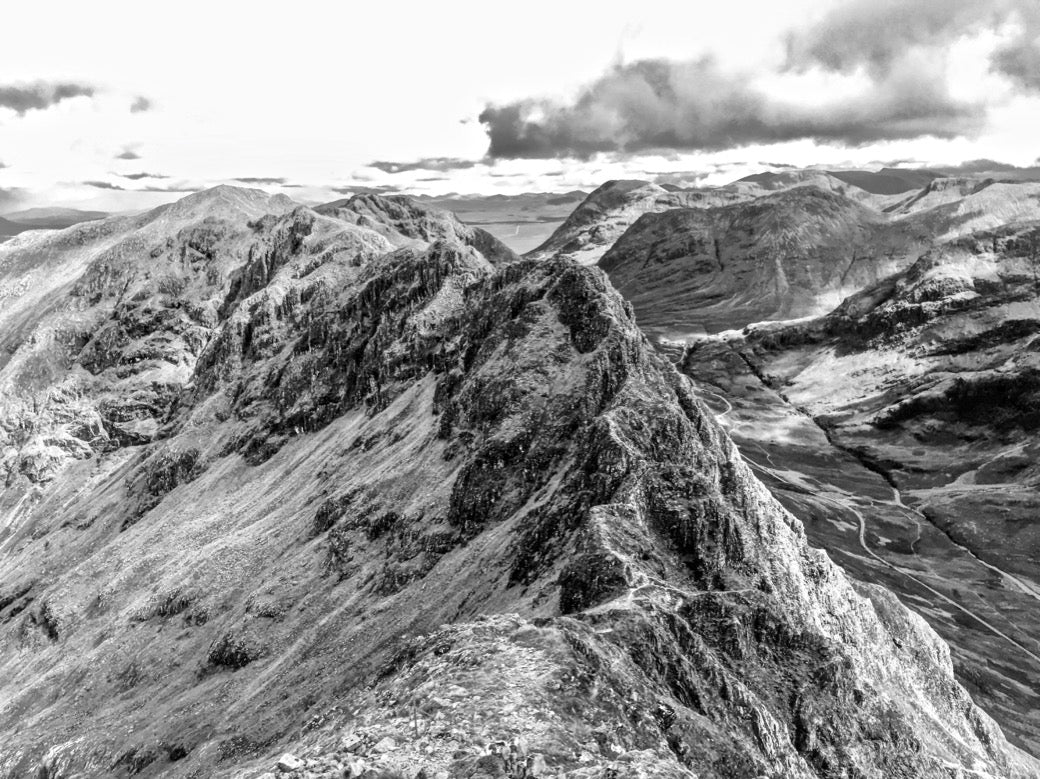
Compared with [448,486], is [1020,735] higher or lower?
lower

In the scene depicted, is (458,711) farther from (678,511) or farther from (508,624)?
(678,511)

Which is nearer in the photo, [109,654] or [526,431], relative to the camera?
[526,431]

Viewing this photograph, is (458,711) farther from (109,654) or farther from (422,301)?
(422,301)

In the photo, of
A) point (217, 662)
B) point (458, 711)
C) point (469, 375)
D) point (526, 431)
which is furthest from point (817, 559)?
point (217, 662)

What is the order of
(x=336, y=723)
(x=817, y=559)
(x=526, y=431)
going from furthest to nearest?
(x=526, y=431) → (x=817, y=559) → (x=336, y=723)

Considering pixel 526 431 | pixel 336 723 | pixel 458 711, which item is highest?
pixel 458 711

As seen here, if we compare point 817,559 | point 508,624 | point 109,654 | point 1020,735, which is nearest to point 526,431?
point 817,559

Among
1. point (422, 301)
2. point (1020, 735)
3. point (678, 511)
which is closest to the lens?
point (678, 511)
